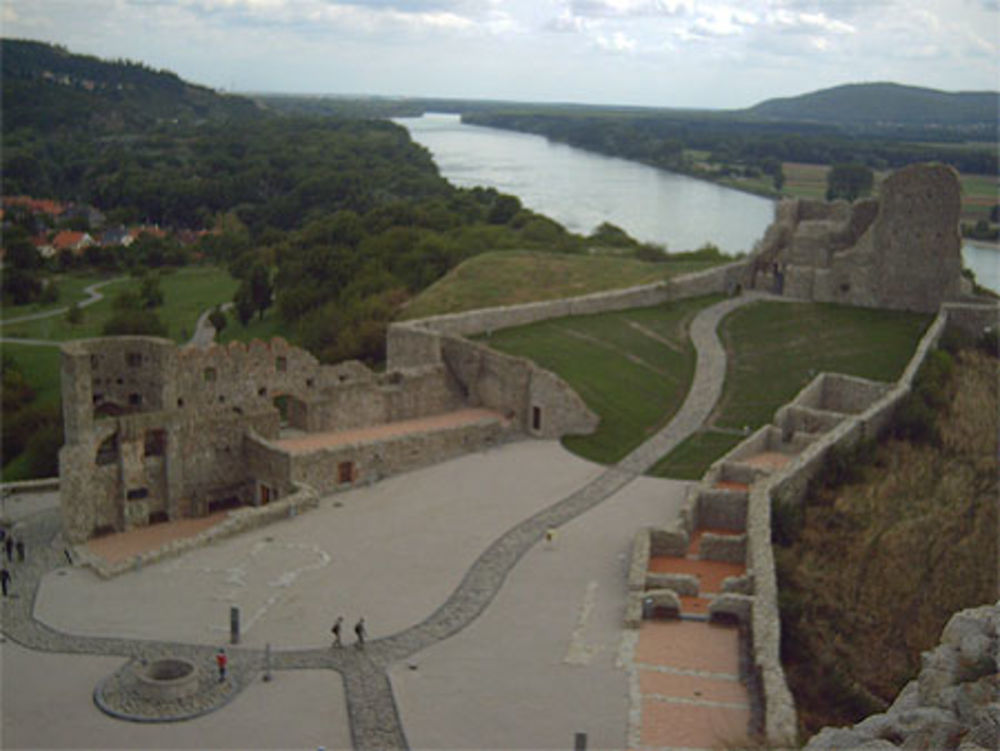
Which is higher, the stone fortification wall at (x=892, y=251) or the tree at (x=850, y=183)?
the tree at (x=850, y=183)

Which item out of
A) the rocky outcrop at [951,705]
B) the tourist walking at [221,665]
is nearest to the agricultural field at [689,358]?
the tourist walking at [221,665]

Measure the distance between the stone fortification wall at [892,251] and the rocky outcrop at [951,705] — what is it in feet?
91.9

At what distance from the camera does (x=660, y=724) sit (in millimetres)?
15031

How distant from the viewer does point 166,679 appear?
1688 centimetres

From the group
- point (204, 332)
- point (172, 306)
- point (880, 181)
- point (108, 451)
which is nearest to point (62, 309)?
point (172, 306)

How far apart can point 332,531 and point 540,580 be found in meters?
5.05

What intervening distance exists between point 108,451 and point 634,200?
275 ft

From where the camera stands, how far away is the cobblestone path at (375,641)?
16.1 metres

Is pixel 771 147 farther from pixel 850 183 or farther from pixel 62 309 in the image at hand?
pixel 62 309

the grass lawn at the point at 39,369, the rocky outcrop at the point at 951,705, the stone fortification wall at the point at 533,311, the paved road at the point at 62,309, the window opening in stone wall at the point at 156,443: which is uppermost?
the rocky outcrop at the point at 951,705

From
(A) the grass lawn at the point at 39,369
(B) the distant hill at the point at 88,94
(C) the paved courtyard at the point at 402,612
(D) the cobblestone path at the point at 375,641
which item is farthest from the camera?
(B) the distant hill at the point at 88,94

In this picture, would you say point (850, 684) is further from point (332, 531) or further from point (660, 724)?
point (332, 531)

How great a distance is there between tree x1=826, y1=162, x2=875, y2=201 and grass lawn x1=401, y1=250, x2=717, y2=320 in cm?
2840

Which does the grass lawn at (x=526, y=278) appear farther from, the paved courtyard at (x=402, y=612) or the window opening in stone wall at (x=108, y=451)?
the window opening in stone wall at (x=108, y=451)
